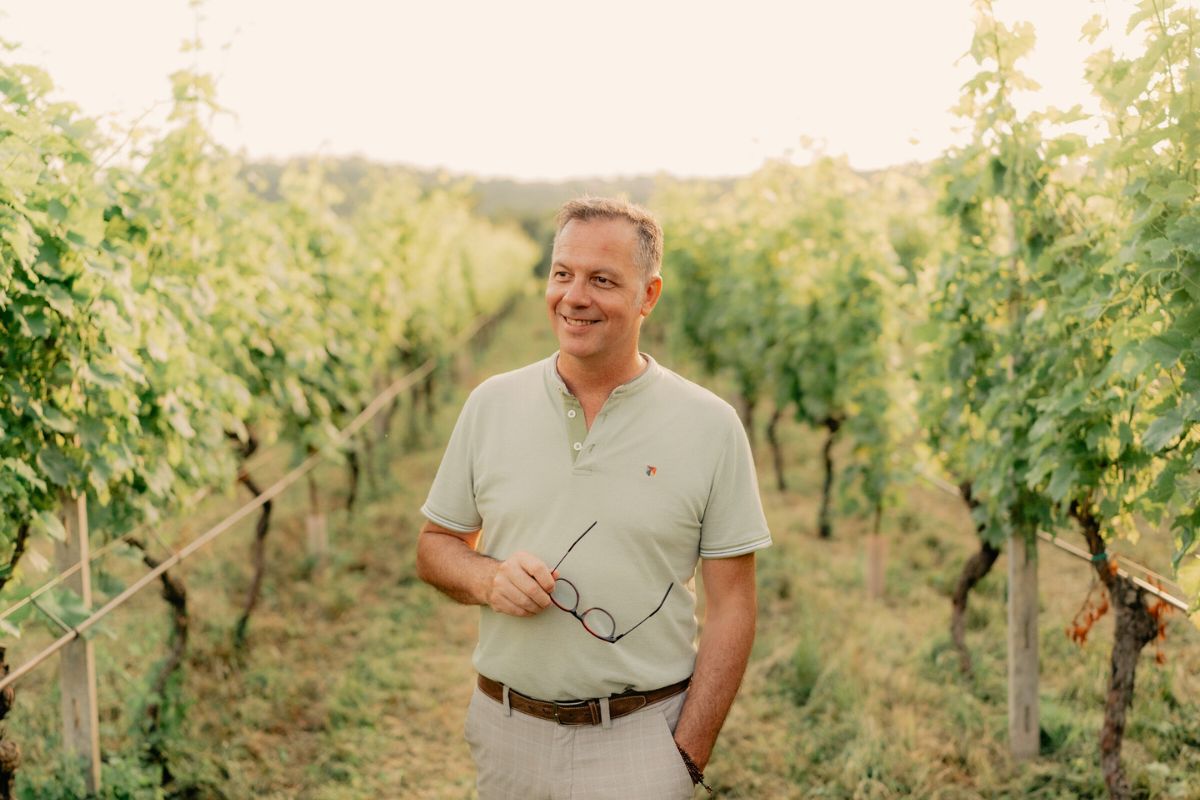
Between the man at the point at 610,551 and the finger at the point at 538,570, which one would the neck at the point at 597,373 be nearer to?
the man at the point at 610,551

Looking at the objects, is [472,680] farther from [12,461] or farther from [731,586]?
[731,586]

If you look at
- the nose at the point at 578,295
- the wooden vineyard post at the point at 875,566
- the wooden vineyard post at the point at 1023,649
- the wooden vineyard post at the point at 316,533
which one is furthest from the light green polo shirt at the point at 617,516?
the wooden vineyard post at the point at 316,533

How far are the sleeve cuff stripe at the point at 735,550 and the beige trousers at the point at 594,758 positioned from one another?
327mm

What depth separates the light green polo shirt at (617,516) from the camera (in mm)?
2080

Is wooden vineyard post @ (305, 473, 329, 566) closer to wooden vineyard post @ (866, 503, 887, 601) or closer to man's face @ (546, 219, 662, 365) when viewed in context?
wooden vineyard post @ (866, 503, 887, 601)

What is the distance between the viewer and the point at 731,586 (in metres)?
2.13

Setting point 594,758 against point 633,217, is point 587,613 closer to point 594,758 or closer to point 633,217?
point 594,758

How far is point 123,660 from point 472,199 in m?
12.1

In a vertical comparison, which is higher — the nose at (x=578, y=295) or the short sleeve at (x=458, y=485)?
the nose at (x=578, y=295)

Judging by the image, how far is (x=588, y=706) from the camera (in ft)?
6.86

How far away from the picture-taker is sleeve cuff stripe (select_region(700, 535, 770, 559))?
210 centimetres

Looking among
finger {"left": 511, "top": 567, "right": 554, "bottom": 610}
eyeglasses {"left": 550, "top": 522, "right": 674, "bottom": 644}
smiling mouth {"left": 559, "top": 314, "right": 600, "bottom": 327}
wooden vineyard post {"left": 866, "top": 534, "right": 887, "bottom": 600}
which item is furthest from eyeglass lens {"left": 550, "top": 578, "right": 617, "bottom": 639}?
A: wooden vineyard post {"left": 866, "top": 534, "right": 887, "bottom": 600}

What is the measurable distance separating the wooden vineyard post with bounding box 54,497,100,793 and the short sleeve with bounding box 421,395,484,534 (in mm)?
2058

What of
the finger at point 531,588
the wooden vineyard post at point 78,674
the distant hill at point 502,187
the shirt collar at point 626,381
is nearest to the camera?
A: the finger at point 531,588
